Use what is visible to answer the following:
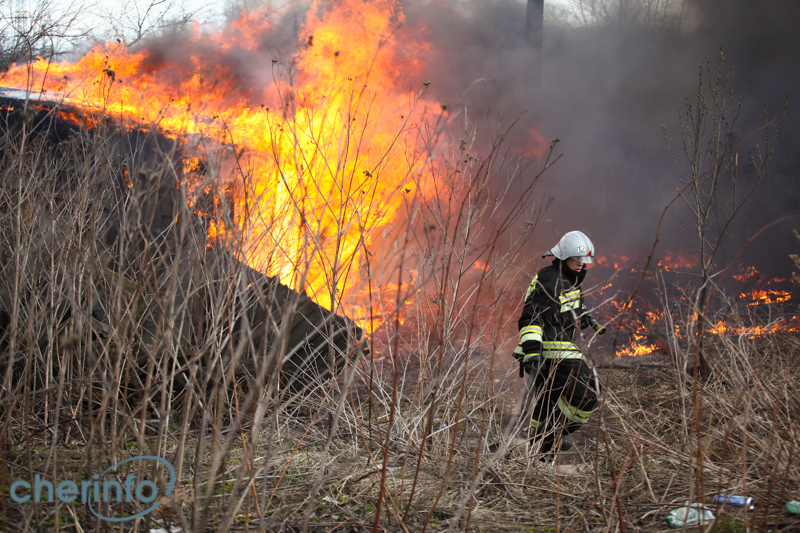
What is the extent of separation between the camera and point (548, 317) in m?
4.14

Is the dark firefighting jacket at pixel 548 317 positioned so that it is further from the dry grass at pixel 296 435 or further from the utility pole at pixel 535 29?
the utility pole at pixel 535 29

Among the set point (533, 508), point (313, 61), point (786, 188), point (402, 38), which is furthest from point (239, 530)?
point (786, 188)

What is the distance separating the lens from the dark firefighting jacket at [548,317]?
3.94m

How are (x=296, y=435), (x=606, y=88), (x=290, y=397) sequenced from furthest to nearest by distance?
(x=606, y=88) < (x=290, y=397) < (x=296, y=435)

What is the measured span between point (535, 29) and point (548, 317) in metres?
9.67

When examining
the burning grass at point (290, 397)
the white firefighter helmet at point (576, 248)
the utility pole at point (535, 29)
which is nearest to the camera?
the burning grass at point (290, 397)

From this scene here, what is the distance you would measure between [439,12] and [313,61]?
310 centimetres

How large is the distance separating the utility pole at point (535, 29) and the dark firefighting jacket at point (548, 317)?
28.2 feet

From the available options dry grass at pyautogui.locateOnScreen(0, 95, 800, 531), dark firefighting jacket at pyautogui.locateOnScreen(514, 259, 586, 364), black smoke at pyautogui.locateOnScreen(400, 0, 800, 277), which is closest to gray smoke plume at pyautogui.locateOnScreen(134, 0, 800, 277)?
black smoke at pyautogui.locateOnScreen(400, 0, 800, 277)

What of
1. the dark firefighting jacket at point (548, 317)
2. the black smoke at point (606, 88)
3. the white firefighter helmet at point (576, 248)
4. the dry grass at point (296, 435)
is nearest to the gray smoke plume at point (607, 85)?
the black smoke at point (606, 88)

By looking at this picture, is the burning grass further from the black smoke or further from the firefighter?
the black smoke

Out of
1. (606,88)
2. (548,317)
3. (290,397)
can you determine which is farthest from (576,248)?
(606,88)

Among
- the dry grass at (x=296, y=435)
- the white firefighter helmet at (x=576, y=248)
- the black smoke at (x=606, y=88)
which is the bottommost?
the dry grass at (x=296, y=435)

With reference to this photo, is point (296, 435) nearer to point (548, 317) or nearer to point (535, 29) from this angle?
point (548, 317)
